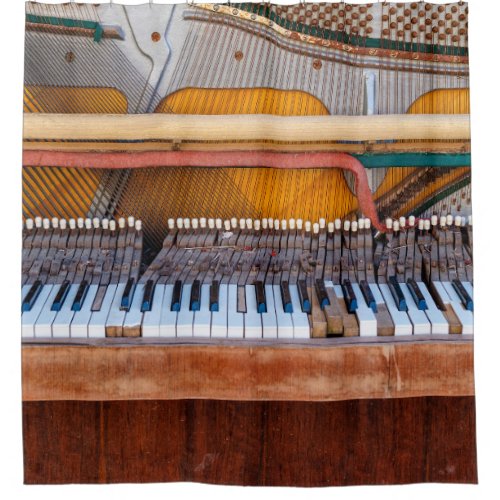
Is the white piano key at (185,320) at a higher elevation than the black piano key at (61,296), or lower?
lower

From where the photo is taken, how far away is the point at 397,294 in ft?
11.2

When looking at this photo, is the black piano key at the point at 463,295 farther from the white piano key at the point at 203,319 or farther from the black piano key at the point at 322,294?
the white piano key at the point at 203,319

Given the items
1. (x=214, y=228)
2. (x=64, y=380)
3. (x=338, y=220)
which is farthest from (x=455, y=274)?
(x=64, y=380)

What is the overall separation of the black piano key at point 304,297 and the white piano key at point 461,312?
0.63 meters

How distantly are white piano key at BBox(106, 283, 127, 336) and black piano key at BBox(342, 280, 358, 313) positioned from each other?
0.99m

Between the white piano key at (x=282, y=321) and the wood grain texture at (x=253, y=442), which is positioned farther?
the wood grain texture at (x=253, y=442)

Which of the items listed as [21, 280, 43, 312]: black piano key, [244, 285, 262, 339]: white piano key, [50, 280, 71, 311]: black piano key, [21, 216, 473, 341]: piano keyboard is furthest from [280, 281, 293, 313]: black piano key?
[21, 280, 43, 312]: black piano key

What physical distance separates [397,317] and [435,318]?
0.16 m

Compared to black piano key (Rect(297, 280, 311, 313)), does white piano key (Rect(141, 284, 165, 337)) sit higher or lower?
lower

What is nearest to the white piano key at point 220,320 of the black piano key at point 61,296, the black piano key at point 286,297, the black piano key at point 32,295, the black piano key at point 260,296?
the black piano key at point 260,296

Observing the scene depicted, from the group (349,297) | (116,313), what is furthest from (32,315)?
(349,297)

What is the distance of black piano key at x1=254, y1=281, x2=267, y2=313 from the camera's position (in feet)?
11.1

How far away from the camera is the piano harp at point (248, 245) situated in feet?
11.0

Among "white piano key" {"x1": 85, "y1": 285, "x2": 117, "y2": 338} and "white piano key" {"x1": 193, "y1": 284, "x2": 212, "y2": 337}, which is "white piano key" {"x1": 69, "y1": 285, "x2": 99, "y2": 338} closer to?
"white piano key" {"x1": 85, "y1": 285, "x2": 117, "y2": 338}
